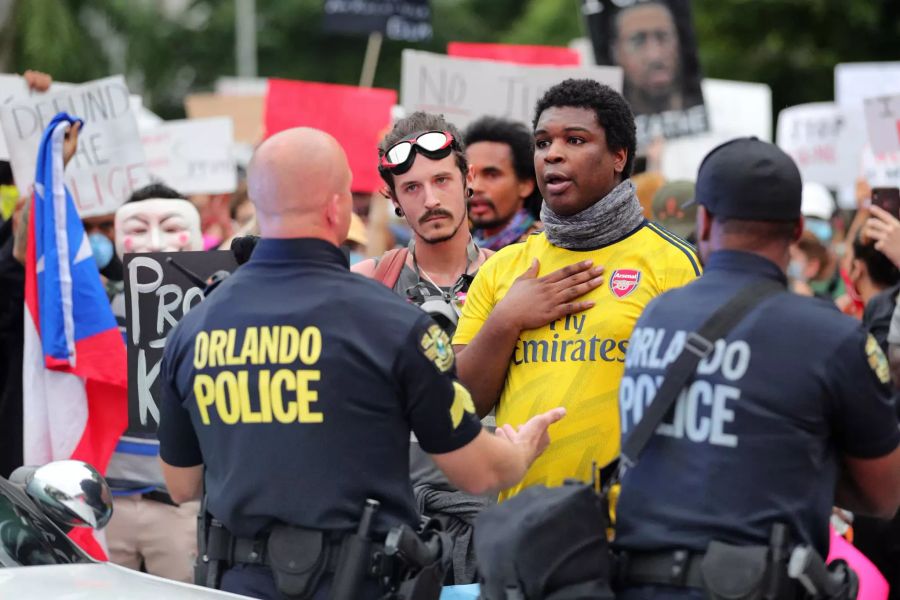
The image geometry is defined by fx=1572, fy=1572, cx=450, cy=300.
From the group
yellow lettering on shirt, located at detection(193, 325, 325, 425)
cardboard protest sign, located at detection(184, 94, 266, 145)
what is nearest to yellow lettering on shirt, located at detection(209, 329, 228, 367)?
yellow lettering on shirt, located at detection(193, 325, 325, 425)

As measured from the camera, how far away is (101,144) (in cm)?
818

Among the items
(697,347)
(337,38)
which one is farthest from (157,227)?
(337,38)

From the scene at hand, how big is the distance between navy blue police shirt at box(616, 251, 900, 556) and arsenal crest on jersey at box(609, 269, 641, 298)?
0.79m

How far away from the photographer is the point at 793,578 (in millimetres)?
3609

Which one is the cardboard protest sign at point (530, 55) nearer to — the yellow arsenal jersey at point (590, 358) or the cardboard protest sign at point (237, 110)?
the cardboard protest sign at point (237, 110)

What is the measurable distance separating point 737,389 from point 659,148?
7653 mm

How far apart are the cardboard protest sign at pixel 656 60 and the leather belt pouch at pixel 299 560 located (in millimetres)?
7552

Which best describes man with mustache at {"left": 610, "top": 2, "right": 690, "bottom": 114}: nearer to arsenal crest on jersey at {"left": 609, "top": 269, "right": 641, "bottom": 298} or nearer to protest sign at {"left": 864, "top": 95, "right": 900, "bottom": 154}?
protest sign at {"left": 864, "top": 95, "right": 900, "bottom": 154}

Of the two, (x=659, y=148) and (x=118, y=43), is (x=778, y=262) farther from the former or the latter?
(x=118, y=43)

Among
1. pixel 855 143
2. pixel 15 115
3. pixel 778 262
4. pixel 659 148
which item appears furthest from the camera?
pixel 855 143

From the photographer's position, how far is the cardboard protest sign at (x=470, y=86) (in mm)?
9516

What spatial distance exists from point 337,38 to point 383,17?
22.2 m

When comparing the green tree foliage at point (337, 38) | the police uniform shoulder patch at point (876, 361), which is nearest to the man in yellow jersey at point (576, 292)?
the police uniform shoulder patch at point (876, 361)

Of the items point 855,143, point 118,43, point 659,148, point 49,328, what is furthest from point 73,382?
point 118,43
